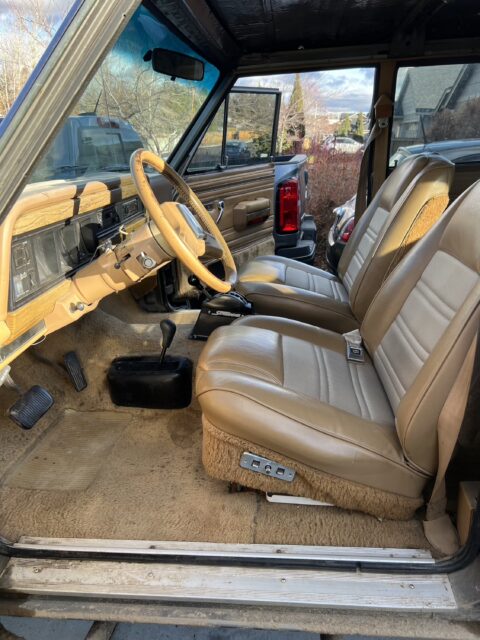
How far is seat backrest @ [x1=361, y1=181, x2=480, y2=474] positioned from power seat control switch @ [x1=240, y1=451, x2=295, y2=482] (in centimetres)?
30

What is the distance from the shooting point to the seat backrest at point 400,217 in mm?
2045

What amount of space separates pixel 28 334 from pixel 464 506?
1159 mm

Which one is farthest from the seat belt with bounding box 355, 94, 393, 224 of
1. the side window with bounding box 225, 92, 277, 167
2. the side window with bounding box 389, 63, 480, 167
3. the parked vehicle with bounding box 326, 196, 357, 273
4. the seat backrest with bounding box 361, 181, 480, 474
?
the seat backrest with bounding box 361, 181, 480, 474

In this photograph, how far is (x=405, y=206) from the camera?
209 cm

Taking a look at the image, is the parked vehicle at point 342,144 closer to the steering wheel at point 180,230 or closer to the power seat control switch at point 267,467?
the steering wheel at point 180,230

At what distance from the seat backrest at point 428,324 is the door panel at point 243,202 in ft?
5.10

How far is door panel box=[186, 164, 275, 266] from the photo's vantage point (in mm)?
3039

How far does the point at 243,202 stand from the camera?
11.1 feet

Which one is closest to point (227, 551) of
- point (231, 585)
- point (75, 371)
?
point (231, 585)

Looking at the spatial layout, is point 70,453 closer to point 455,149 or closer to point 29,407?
point 29,407

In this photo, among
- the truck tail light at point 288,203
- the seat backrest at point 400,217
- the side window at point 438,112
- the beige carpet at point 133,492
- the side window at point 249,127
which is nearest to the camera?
the beige carpet at point 133,492

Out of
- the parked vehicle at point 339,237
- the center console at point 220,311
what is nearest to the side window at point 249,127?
the parked vehicle at point 339,237

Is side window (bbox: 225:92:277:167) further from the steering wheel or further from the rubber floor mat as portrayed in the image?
the rubber floor mat

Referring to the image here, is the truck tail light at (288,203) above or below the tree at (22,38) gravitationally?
below
